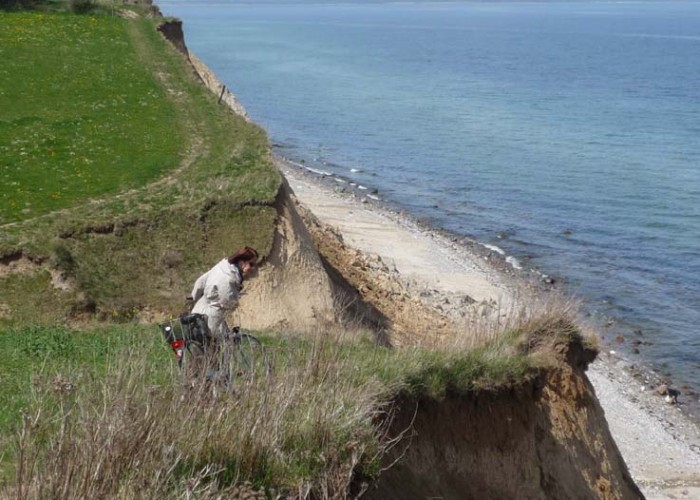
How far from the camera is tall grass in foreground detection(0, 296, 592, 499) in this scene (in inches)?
286

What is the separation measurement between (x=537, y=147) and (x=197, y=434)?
58047 mm

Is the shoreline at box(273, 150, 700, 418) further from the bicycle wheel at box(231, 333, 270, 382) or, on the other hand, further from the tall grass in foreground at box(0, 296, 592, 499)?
the tall grass in foreground at box(0, 296, 592, 499)

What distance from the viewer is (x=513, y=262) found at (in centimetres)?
4175

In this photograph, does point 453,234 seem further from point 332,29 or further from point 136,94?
point 332,29

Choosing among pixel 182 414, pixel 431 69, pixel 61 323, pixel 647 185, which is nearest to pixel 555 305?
pixel 61 323

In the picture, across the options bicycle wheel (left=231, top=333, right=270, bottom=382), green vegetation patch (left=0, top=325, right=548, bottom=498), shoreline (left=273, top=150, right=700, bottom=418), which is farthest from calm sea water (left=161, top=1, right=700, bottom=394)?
green vegetation patch (left=0, top=325, right=548, bottom=498)

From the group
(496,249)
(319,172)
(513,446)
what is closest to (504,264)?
(496,249)

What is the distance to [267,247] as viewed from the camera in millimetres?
21562

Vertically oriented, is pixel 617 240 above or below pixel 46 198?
below

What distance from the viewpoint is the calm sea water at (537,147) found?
40.4 m

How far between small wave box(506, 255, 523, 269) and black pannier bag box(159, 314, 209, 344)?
99.6 feet

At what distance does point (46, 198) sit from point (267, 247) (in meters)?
4.81

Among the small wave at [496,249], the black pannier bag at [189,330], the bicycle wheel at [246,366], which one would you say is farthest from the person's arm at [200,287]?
the small wave at [496,249]

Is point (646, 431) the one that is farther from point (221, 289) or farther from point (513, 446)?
point (221, 289)
